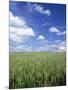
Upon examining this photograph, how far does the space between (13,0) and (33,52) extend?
68 centimetres

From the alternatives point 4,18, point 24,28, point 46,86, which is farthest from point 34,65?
point 4,18

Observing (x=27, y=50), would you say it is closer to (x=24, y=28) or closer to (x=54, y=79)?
(x=24, y=28)

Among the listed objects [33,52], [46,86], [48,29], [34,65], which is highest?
[48,29]

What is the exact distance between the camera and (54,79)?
2615 mm

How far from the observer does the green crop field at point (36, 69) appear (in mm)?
2484

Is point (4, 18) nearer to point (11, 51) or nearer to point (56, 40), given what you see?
point (11, 51)

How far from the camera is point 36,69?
8.39ft

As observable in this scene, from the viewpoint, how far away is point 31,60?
8.38ft

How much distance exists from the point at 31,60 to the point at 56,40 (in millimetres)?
411

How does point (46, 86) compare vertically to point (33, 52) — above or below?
below

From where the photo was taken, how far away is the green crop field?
2484 millimetres

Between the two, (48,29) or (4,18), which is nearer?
(4,18)

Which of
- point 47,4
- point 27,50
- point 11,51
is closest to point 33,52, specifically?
point 27,50

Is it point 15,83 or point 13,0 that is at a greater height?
point 13,0
